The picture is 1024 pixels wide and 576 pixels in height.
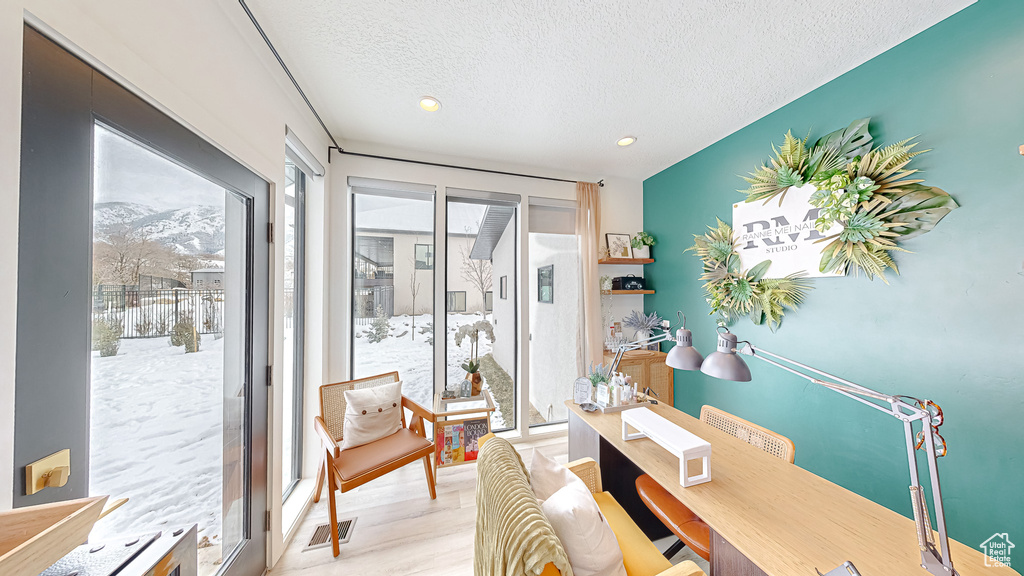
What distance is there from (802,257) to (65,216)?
3256 mm

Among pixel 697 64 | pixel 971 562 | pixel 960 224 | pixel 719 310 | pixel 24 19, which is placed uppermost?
pixel 697 64

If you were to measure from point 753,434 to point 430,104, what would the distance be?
2.79 m

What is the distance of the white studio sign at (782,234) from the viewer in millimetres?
1933

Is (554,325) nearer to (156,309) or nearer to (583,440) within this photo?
(583,440)

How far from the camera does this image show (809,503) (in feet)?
3.82

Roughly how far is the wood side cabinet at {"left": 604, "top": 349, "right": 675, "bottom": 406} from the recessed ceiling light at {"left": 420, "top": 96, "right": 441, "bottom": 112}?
2.55 m

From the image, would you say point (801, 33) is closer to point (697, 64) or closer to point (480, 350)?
point (697, 64)

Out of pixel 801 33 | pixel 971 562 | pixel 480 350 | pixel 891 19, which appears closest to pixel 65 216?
pixel 480 350

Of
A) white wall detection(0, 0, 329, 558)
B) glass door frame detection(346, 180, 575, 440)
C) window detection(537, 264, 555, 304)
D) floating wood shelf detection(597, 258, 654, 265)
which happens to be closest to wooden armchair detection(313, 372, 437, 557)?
white wall detection(0, 0, 329, 558)

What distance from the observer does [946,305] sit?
1464mm

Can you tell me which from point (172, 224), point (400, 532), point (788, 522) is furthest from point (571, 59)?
point (400, 532)

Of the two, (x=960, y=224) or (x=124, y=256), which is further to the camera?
(x=960, y=224)

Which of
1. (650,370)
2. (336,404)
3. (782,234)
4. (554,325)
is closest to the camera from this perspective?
(782,234)

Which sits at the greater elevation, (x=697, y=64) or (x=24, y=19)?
(x=697, y=64)
